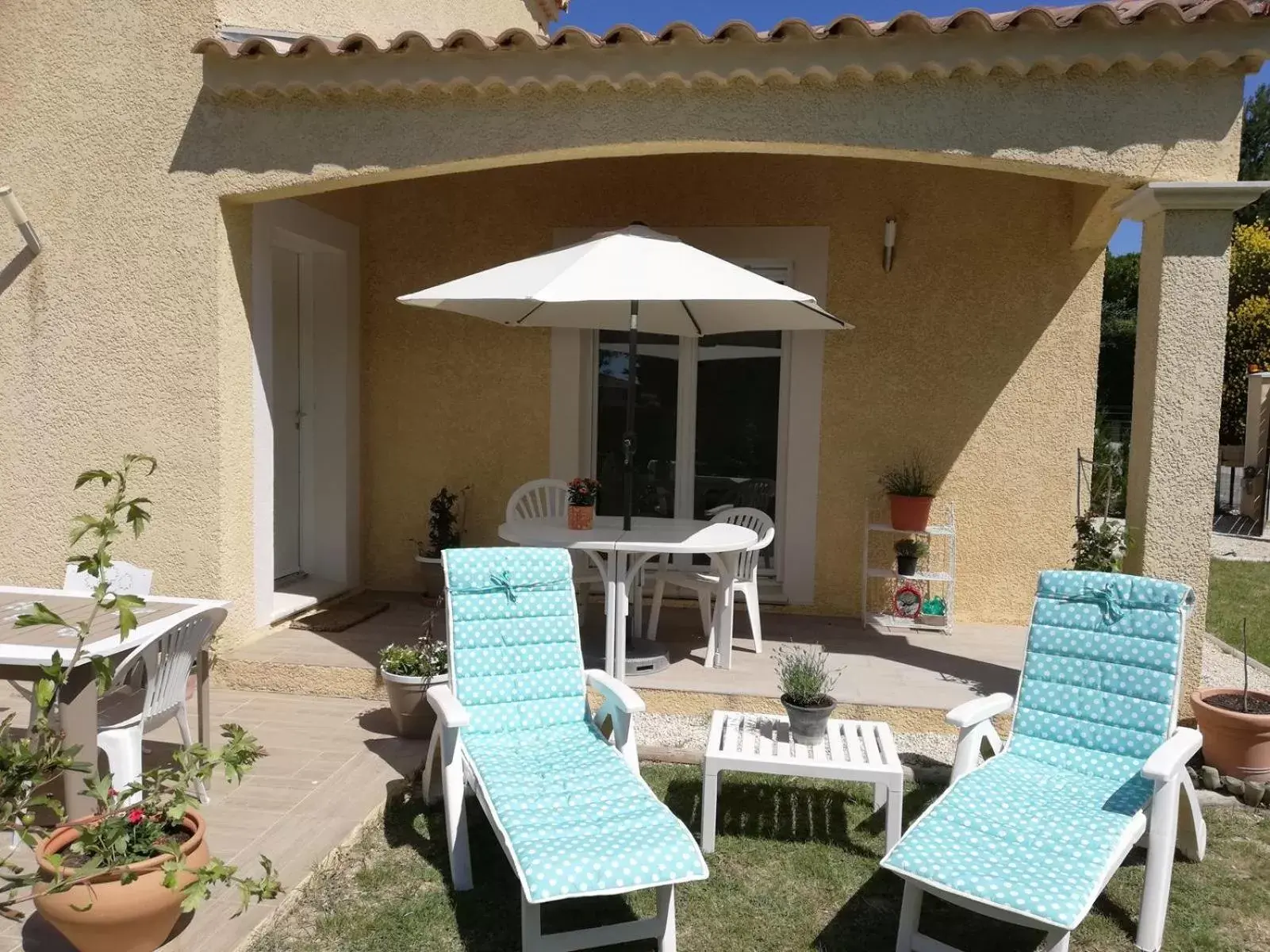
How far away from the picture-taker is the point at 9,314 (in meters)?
6.99

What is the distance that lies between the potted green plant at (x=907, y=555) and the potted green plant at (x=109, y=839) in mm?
5635

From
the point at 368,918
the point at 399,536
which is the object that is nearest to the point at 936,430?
the point at 399,536

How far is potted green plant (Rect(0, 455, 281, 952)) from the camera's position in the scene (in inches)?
118

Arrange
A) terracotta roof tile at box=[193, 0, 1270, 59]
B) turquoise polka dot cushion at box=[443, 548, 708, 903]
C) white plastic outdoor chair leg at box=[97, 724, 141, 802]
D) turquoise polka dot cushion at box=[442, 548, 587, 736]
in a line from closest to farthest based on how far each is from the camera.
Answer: turquoise polka dot cushion at box=[443, 548, 708, 903]
white plastic outdoor chair leg at box=[97, 724, 141, 802]
turquoise polka dot cushion at box=[442, 548, 587, 736]
terracotta roof tile at box=[193, 0, 1270, 59]

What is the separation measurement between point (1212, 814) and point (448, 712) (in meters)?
4.11

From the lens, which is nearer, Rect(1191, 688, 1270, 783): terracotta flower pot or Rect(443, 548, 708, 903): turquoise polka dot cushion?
Rect(443, 548, 708, 903): turquoise polka dot cushion

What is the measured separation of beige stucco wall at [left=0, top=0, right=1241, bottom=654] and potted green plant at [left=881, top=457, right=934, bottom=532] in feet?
1.39

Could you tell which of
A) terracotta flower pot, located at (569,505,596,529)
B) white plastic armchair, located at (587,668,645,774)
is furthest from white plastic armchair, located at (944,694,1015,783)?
terracotta flower pot, located at (569,505,596,529)

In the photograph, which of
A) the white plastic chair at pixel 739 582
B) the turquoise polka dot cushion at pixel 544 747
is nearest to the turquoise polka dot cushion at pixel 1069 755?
the turquoise polka dot cushion at pixel 544 747

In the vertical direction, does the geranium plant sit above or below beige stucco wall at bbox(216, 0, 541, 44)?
below

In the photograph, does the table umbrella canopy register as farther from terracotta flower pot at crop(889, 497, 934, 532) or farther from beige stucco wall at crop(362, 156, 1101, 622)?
terracotta flower pot at crop(889, 497, 934, 532)

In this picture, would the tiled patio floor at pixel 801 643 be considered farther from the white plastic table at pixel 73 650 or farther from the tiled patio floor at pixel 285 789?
the white plastic table at pixel 73 650

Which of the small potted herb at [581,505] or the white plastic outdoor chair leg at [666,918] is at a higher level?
the small potted herb at [581,505]

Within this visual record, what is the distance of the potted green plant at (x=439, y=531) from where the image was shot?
8602 millimetres
